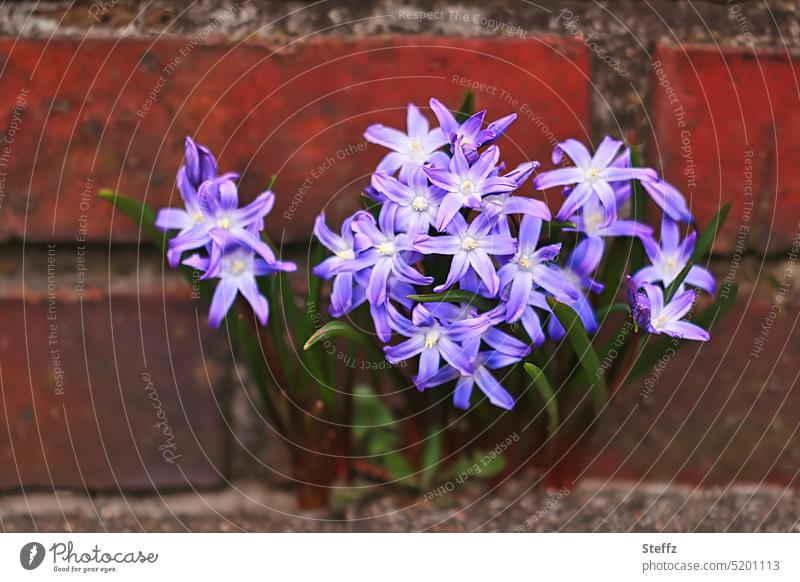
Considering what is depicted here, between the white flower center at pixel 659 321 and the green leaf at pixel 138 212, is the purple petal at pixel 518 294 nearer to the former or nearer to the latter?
the white flower center at pixel 659 321

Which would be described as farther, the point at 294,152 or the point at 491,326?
the point at 294,152

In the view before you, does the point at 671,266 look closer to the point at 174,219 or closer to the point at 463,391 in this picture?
the point at 463,391

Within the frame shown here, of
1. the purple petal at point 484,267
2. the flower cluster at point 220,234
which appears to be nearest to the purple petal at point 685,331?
the purple petal at point 484,267

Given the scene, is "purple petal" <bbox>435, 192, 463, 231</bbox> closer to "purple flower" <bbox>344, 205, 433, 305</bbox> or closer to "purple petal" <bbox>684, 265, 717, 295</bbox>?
"purple flower" <bbox>344, 205, 433, 305</bbox>

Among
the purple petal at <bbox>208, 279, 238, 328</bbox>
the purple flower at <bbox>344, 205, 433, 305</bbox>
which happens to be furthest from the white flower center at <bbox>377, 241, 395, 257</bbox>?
the purple petal at <bbox>208, 279, 238, 328</bbox>
